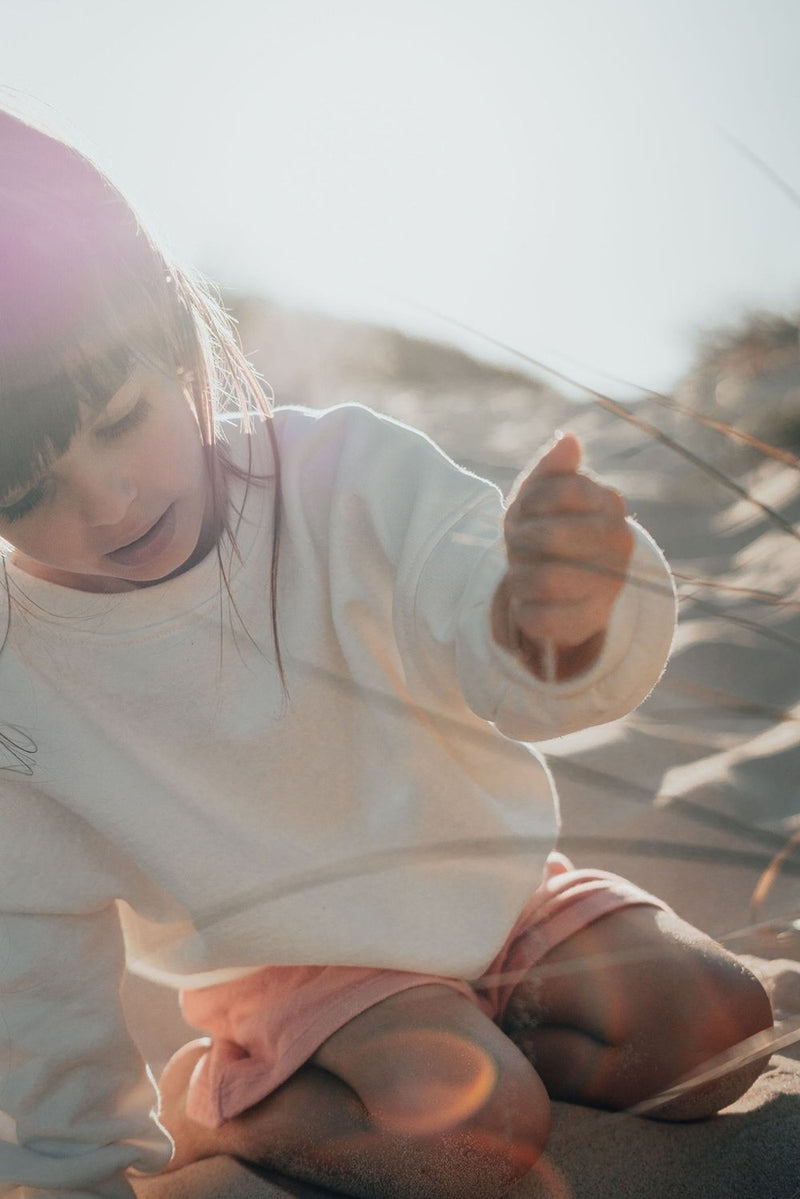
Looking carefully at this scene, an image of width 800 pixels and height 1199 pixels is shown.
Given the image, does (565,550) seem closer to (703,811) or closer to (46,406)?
(703,811)

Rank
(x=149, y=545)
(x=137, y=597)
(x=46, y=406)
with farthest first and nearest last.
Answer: (x=137, y=597) < (x=149, y=545) < (x=46, y=406)

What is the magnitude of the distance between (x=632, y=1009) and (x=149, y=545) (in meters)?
0.72

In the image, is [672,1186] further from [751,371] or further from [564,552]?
[751,371]

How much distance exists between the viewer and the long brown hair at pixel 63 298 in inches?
37.6

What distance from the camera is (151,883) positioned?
1318mm

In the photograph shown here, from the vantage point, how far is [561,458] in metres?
0.74

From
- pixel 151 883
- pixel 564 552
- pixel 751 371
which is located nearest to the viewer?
pixel 564 552

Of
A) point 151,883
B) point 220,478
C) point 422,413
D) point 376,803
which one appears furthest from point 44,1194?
point 422,413

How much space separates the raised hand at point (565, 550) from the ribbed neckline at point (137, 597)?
0.47 m

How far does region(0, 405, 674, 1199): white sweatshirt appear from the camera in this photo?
120 centimetres

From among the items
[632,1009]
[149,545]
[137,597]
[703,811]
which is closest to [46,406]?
[149,545]

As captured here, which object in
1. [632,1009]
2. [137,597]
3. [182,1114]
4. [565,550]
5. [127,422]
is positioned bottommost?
[182,1114]

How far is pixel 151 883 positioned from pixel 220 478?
1.64 feet

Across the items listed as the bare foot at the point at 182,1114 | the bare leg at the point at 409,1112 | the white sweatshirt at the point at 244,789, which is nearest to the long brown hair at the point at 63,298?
the white sweatshirt at the point at 244,789
